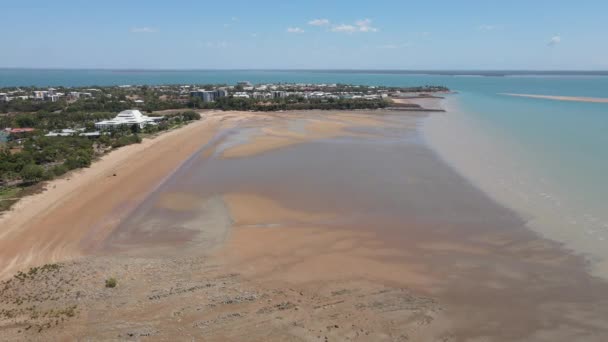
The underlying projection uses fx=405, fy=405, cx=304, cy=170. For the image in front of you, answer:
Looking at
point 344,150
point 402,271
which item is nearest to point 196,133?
point 344,150

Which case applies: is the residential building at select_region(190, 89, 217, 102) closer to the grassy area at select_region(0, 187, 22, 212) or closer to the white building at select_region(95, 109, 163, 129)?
the white building at select_region(95, 109, 163, 129)

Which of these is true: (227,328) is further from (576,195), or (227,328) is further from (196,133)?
(196,133)

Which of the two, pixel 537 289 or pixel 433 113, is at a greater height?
pixel 433 113

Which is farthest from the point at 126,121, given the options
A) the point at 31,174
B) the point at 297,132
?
the point at 31,174

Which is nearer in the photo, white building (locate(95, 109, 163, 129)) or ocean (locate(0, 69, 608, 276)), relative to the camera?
ocean (locate(0, 69, 608, 276))

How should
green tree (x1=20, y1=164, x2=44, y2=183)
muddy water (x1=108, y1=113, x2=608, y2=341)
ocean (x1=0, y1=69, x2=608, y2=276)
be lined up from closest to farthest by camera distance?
1. muddy water (x1=108, y1=113, x2=608, y2=341)
2. ocean (x1=0, y1=69, x2=608, y2=276)
3. green tree (x1=20, y1=164, x2=44, y2=183)

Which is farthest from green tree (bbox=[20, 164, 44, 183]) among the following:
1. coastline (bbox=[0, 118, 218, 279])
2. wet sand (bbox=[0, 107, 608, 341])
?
wet sand (bbox=[0, 107, 608, 341])

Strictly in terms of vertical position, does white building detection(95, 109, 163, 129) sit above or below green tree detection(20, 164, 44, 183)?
above

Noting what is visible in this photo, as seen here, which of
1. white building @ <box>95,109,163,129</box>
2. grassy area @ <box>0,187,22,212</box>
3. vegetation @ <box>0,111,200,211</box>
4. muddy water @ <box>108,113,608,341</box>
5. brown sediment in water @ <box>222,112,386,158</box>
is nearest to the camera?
muddy water @ <box>108,113,608,341</box>
